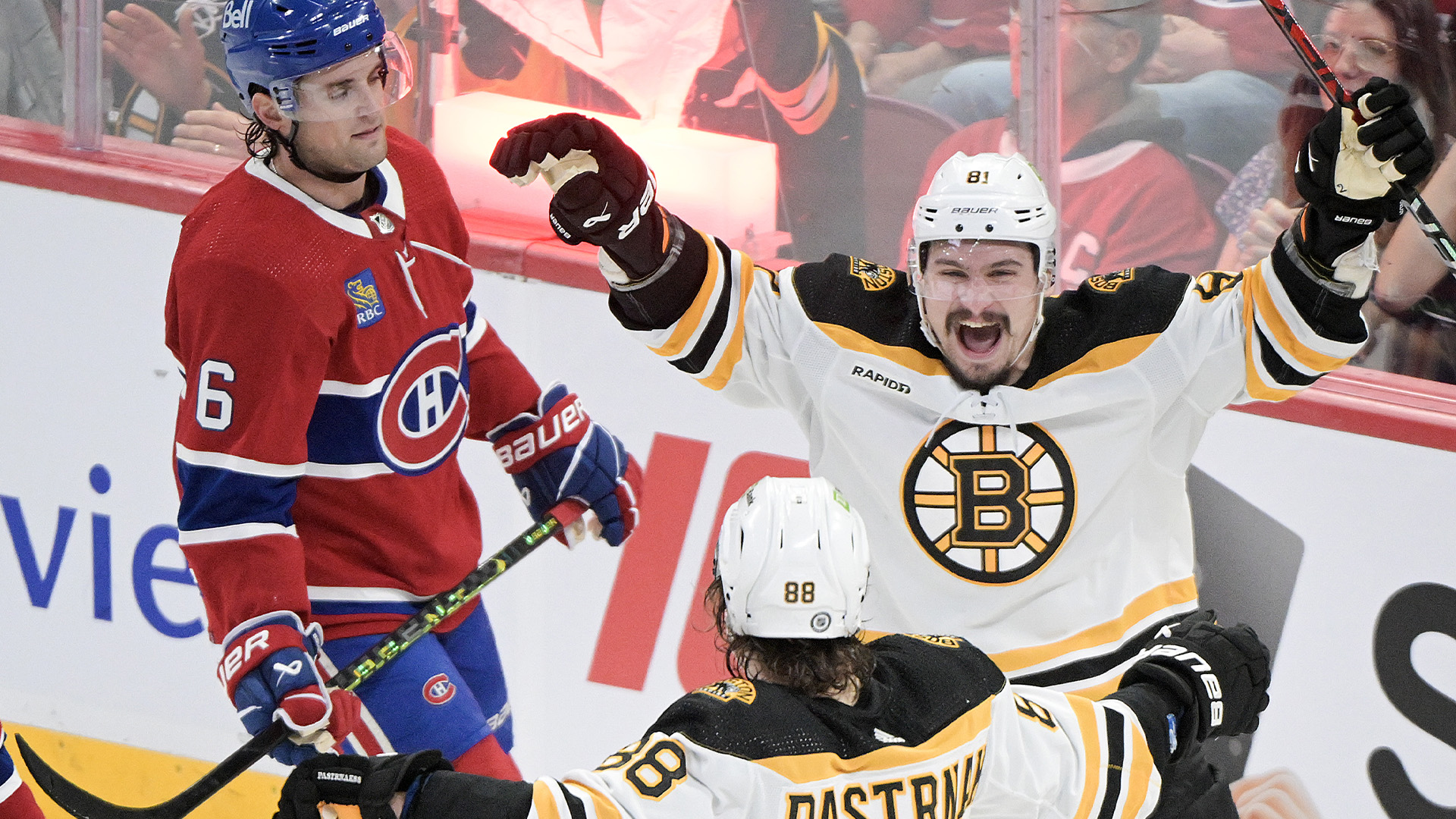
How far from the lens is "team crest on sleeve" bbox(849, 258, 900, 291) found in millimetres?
2422

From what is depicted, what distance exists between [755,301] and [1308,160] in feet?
2.61

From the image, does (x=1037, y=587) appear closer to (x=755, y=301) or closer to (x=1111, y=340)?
(x=1111, y=340)

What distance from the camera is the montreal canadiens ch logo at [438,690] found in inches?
93.7

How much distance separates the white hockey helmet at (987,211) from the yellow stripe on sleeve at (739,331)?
0.27 metres

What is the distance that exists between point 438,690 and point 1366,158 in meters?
1.48

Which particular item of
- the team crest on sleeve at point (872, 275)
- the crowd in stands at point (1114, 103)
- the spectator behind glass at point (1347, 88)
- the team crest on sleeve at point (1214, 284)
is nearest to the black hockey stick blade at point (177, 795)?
the team crest on sleeve at point (872, 275)

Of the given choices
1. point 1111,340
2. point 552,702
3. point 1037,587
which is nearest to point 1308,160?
point 1111,340

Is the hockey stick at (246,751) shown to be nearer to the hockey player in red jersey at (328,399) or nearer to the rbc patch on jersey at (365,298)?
the hockey player in red jersey at (328,399)

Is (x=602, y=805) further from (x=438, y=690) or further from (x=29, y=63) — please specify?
(x=29, y=63)

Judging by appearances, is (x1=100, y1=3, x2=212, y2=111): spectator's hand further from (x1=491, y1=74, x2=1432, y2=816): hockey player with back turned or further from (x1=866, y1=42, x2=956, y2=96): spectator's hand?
(x1=491, y1=74, x2=1432, y2=816): hockey player with back turned

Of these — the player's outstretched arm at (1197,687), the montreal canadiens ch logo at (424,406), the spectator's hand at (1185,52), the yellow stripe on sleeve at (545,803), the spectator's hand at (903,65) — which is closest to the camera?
the yellow stripe on sleeve at (545,803)

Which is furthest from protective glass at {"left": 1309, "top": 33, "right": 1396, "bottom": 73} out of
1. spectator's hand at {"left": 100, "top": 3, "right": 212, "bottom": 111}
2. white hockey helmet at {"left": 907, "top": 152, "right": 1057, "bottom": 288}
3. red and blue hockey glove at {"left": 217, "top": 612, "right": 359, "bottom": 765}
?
spectator's hand at {"left": 100, "top": 3, "right": 212, "bottom": 111}

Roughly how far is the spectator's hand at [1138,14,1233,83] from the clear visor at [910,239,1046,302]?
1.13 metres

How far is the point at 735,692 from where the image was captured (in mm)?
1646
